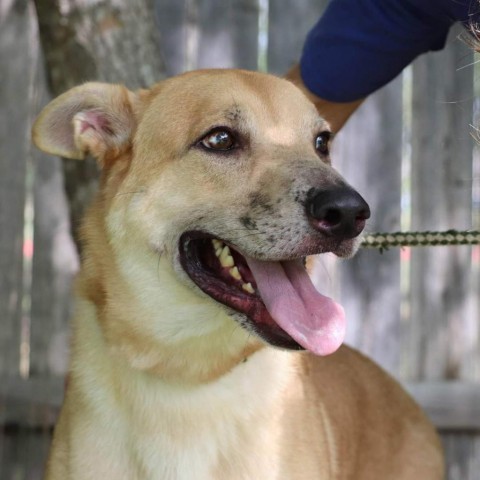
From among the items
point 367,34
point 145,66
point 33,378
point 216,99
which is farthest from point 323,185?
point 33,378

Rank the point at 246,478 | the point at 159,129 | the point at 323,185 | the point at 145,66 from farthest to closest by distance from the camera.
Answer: the point at 145,66, the point at 159,129, the point at 246,478, the point at 323,185

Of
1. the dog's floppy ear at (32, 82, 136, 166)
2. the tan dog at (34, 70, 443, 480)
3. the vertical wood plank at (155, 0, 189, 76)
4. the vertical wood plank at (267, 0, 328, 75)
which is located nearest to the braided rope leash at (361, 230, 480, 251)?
the tan dog at (34, 70, 443, 480)

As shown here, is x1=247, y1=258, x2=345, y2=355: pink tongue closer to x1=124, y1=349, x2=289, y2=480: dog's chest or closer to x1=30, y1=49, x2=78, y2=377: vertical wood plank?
x1=124, y1=349, x2=289, y2=480: dog's chest

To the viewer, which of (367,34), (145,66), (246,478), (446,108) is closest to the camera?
(246,478)

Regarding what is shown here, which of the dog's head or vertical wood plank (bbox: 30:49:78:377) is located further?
vertical wood plank (bbox: 30:49:78:377)

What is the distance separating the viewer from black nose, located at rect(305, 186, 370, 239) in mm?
2656

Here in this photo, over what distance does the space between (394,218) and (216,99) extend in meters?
2.12

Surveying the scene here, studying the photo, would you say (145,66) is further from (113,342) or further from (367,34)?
(113,342)

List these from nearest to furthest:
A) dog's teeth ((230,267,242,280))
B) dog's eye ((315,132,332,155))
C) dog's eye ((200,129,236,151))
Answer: dog's teeth ((230,267,242,280)) < dog's eye ((200,129,236,151)) < dog's eye ((315,132,332,155))

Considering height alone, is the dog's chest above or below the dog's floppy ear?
below

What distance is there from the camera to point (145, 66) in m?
4.22

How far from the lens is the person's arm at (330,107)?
12.8 ft

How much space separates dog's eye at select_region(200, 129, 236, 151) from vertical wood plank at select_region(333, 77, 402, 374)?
2.03 meters

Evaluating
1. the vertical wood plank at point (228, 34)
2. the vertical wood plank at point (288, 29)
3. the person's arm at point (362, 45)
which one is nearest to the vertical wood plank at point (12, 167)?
the vertical wood plank at point (228, 34)
